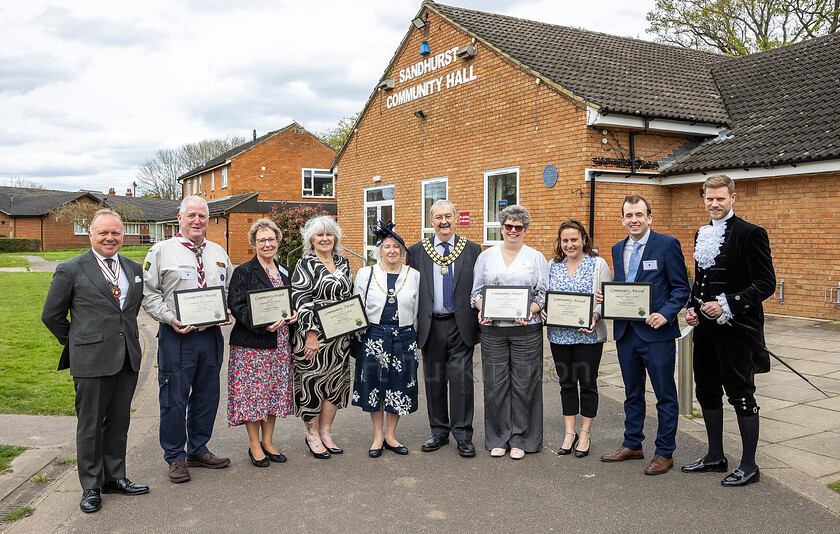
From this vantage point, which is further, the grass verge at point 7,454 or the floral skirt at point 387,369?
the floral skirt at point 387,369

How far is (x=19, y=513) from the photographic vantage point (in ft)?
13.4

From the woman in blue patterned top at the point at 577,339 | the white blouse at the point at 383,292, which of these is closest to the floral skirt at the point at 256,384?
the white blouse at the point at 383,292

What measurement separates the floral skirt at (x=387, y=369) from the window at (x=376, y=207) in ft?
42.1

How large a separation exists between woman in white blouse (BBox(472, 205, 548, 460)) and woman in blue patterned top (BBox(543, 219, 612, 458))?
Answer: 6.3 inches

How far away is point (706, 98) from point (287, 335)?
1289 centimetres

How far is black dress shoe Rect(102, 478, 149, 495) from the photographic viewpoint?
4.42 meters

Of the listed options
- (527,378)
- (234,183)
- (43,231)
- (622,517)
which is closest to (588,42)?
(527,378)

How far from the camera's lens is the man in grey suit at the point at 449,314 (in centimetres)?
526

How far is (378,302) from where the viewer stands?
5141 millimetres

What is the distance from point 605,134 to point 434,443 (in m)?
8.79

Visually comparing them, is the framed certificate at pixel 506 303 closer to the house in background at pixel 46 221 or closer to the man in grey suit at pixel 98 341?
the man in grey suit at pixel 98 341

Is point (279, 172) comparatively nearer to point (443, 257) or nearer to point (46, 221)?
point (46, 221)

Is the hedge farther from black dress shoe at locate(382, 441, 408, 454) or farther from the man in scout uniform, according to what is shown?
black dress shoe at locate(382, 441, 408, 454)

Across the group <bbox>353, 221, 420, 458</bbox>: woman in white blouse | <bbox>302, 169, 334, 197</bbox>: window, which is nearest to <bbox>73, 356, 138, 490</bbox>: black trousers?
<bbox>353, 221, 420, 458</bbox>: woman in white blouse
